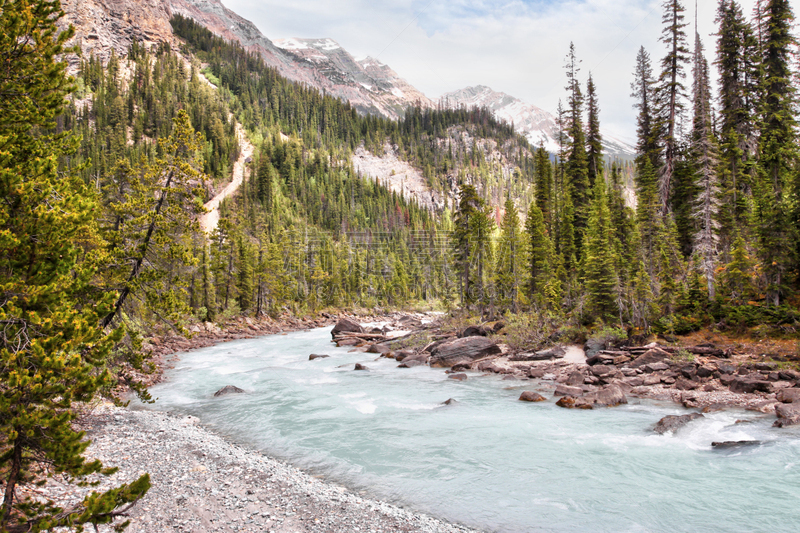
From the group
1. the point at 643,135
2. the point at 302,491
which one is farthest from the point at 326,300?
the point at 302,491

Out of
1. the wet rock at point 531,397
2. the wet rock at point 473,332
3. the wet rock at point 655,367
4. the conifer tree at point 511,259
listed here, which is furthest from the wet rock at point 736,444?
the conifer tree at point 511,259

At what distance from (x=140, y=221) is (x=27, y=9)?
7.49 meters

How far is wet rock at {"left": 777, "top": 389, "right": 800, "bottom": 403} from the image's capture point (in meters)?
12.9

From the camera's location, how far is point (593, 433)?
1222cm

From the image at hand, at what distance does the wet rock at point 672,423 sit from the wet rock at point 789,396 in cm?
328

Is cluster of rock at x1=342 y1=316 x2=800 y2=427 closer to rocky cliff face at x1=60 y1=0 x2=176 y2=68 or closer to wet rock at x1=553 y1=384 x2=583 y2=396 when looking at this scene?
wet rock at x1=553 y1=384 x2=583 y2=396

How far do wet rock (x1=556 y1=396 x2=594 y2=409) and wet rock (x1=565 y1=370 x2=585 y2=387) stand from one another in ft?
8.57

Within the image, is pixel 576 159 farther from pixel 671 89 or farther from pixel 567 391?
pixel 567 391

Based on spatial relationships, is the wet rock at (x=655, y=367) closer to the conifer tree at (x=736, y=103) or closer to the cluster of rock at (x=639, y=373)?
the cluster of rock at (x=639, y=373)

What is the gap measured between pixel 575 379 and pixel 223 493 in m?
15.1

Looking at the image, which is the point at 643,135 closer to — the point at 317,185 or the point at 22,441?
the point at 22,441

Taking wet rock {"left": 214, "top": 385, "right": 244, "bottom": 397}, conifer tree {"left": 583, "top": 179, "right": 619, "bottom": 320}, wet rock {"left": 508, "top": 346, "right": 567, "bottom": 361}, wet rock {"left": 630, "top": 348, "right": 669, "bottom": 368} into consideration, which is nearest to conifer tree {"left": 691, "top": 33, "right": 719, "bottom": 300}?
conifer tree {"left": 583, "top": 179, "right": 619, "bottom": 320}

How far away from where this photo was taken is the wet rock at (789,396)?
12.9 metres

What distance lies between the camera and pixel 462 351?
25.3 metres
